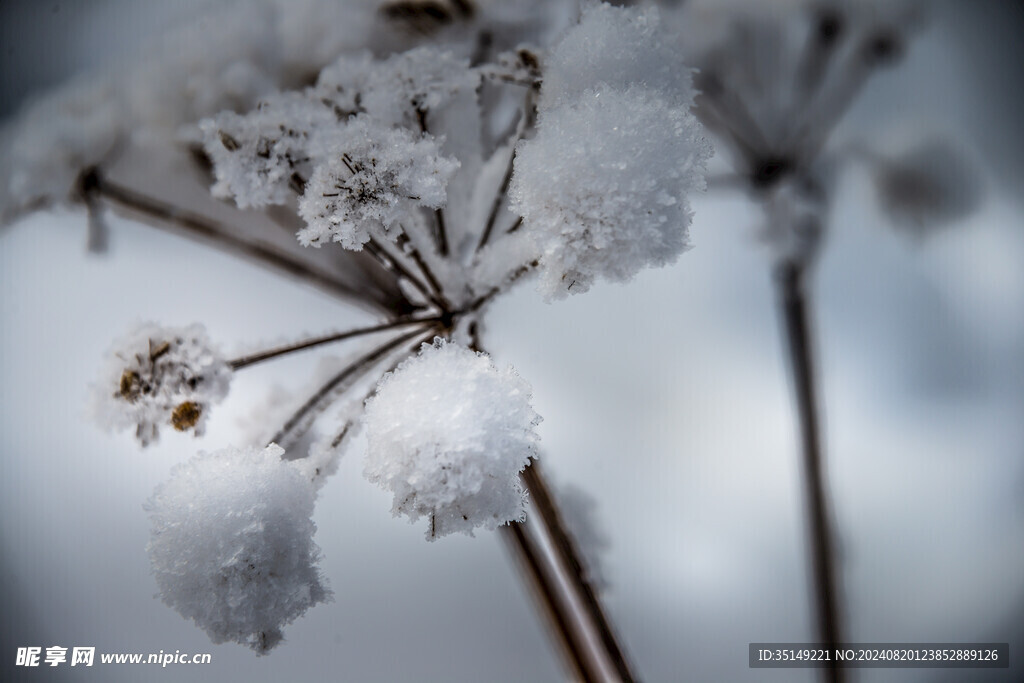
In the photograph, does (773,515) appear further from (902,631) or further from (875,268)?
(875,268)

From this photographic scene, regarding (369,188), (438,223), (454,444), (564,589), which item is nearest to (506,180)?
(438,223)

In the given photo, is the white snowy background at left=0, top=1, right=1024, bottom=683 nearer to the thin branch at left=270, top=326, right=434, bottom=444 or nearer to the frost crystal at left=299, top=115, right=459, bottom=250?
the thin branch at left=270, top=326, right=434, bottom=444

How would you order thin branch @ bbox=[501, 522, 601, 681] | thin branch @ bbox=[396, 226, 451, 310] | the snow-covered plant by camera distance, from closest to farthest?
thin branch @ bbox=[396, 226, 451, 310], thin branch @ bbox=[501, 522, 601, 681], the snow-covered plant

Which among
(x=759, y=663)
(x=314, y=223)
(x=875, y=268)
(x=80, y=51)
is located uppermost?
(x=80, y=51)

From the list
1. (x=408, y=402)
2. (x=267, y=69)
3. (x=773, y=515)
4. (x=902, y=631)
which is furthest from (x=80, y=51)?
(x=902, y=631)

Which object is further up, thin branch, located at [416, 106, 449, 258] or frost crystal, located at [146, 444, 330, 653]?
thin branch, located at [416, 106, 449, 258]

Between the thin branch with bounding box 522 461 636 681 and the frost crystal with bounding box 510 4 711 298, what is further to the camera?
the thin branch with bounding box 522 461 636 681

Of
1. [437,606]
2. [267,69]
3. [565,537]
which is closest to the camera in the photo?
[565,537]

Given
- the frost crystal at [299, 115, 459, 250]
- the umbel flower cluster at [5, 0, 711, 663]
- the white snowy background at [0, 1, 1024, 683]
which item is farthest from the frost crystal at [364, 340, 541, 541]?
the white snowy background at [0, 1, 1024, 683]

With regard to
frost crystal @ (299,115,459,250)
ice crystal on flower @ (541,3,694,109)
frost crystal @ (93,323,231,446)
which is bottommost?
frost crystal @ (93,323,231,446)
